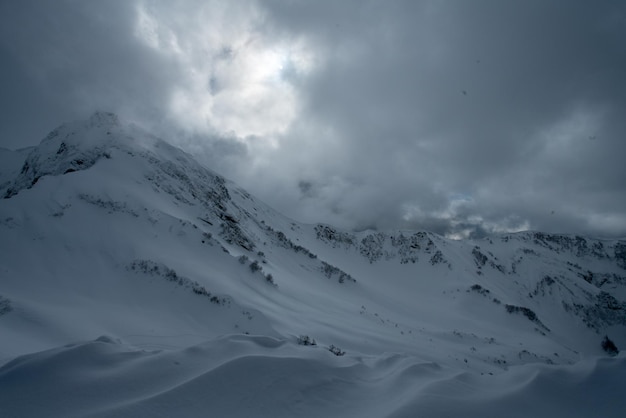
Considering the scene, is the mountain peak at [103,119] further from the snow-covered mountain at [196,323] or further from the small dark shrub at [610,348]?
the small dark shrub at [610,348]

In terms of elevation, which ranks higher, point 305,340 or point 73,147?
point 73,147

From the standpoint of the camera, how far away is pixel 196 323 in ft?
41.4

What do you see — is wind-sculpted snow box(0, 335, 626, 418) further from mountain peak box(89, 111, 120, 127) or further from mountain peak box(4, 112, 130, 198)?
mountain peak box(89, 111, 120, 127)

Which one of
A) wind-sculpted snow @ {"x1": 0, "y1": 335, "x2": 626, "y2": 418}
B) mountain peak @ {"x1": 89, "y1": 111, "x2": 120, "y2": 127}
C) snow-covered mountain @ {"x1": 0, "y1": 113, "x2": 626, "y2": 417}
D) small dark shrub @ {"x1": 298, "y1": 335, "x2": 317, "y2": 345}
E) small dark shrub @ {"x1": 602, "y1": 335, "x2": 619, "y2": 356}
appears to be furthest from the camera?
small dark shrub @ {"x1": 602, "y1": 335, "x2": 619, "y2": 356}

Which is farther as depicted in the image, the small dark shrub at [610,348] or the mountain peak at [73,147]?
the small dark shrub at [610,348]

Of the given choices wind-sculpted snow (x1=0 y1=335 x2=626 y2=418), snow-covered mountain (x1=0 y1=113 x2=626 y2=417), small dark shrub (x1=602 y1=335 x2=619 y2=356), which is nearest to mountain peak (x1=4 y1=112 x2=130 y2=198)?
snow-covered mountain (x1=0 y1=113 x2=626 y2=417)

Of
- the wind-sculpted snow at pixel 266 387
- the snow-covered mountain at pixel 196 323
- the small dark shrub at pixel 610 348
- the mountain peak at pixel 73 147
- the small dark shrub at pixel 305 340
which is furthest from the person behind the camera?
the small dark shrub at pixel 610 348

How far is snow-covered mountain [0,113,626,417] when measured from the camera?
354 cm

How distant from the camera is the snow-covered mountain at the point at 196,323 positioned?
3545 mm

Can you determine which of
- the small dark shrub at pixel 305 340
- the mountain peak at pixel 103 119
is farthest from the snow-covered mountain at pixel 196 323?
the mountain peak at pixel 103 119

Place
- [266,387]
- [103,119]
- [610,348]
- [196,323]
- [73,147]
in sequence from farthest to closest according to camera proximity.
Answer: [610,348] → [103,119] → [73,147] → [196,323] → [266,387]

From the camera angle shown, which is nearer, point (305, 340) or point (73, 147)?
point (305, 340)

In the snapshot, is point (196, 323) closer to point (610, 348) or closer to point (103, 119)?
point (103, 119)

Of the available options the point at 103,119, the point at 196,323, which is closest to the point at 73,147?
the point at 103,119
